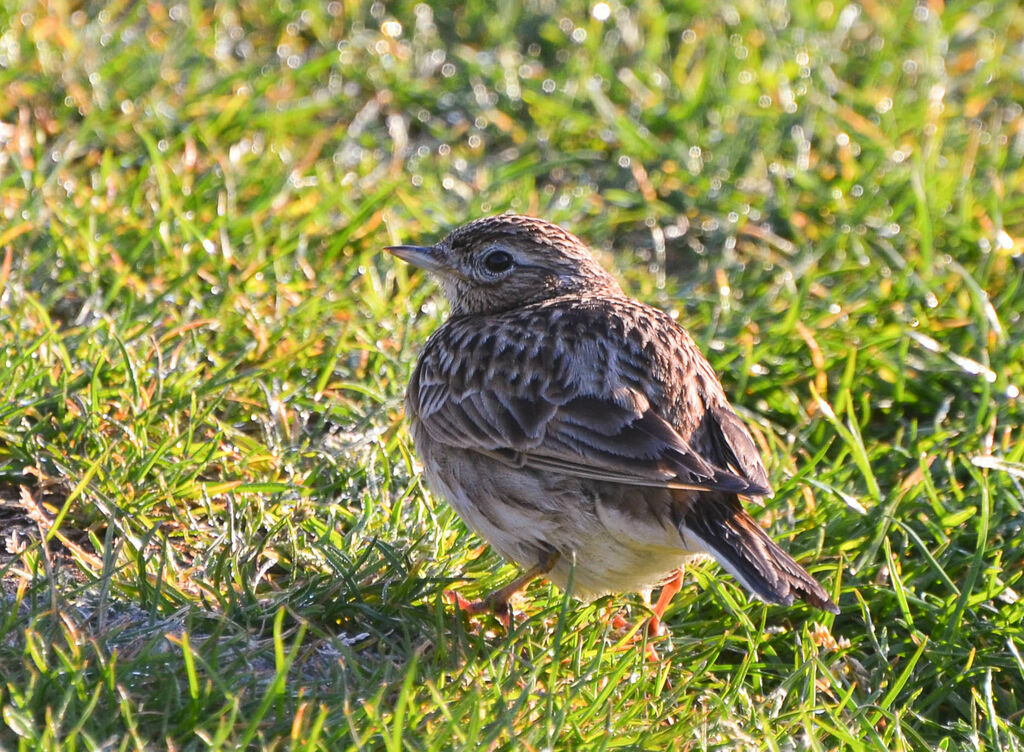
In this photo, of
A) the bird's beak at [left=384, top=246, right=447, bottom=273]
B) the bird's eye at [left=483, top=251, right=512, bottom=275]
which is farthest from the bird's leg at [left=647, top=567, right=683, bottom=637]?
the bird's beak at [left=384, top=246, right=447, bottom=273]

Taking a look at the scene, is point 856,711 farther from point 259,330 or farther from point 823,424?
point 259,330

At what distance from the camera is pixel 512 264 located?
20.6ft

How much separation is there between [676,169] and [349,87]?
2.07m

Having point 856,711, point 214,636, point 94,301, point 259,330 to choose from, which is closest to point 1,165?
point 94,301

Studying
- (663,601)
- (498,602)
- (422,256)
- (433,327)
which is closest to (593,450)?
(498,602)

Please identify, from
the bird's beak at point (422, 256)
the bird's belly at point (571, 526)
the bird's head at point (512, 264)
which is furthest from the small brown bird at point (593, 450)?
the bird's beak at point (422, 256)

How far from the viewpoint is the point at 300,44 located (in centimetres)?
899

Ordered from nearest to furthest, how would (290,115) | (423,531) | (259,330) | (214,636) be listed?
1. (214,636)
2. (423,531)
3. (259,330)
4. (290,115)

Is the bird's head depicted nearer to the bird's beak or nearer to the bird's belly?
the bird's beak

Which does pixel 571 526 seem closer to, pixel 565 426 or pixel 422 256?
pixel 565 426

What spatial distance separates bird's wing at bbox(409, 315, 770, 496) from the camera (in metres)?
4.83

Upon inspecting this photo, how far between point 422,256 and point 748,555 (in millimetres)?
2365

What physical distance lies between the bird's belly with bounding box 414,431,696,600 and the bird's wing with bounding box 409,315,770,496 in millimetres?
92

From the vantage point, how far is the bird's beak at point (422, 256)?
638 centimetres
